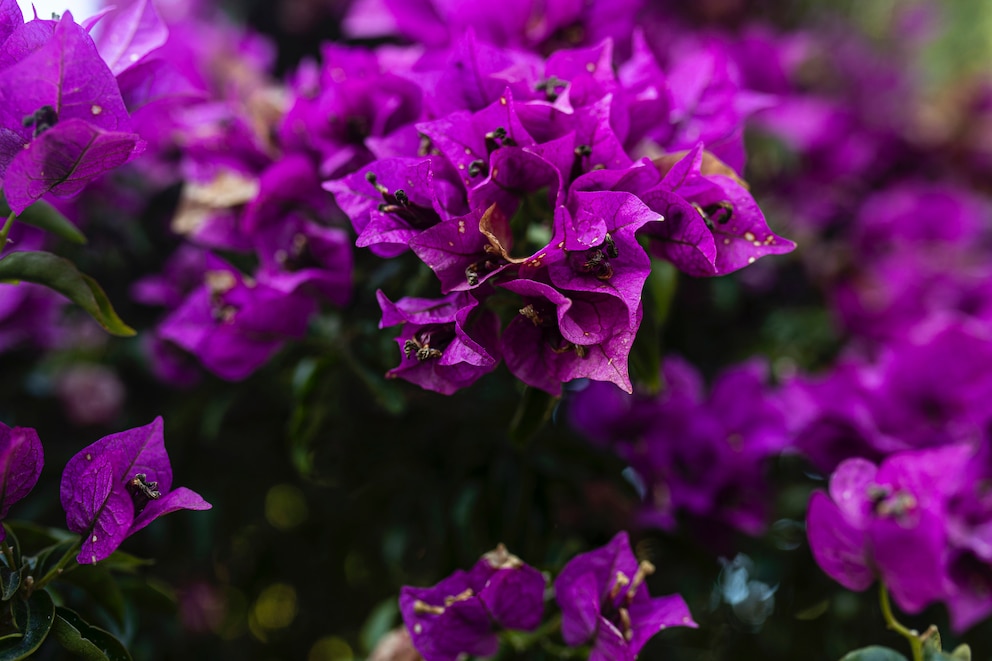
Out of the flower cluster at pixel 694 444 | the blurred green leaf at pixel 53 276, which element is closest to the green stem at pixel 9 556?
the blurred green leaf at pixel 53 276

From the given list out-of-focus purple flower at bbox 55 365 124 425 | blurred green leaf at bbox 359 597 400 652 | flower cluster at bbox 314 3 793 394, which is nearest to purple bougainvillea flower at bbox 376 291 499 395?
flower cluster at bbox 314 3 793 394

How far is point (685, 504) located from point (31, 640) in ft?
1.77

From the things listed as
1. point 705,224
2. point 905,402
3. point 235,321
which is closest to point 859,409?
point 905,402

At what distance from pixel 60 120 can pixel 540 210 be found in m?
0.32

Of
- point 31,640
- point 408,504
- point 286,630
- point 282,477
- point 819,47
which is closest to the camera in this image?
point 31,640

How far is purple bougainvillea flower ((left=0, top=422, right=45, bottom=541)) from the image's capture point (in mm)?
471

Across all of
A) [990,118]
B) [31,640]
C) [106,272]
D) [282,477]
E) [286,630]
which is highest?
[31,640]

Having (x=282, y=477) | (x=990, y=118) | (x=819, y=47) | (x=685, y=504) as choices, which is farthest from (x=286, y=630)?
(x=990, y=118)

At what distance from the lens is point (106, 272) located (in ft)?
3.18

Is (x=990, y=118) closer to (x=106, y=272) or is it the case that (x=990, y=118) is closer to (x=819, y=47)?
(x=819, y=47)

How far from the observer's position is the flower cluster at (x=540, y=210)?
507 mm

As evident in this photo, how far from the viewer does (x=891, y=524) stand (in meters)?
0.61

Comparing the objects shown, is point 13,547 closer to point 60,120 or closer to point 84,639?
point 84,639

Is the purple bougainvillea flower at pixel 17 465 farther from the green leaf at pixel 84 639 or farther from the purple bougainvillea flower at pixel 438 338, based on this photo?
the purple bougainvillea flower at pixel 438 338
